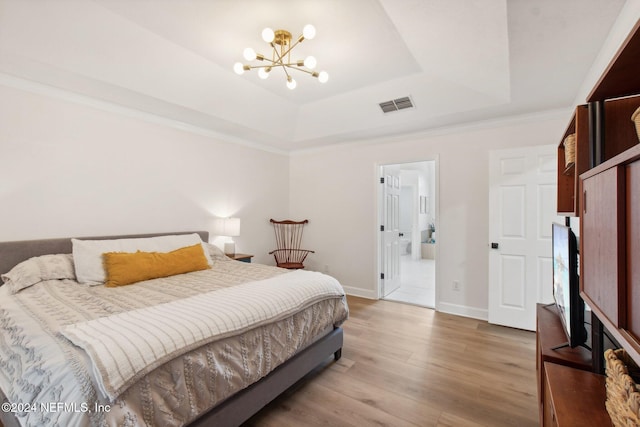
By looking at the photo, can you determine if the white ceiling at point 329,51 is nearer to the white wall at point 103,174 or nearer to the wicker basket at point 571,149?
the white wall at point 103,174

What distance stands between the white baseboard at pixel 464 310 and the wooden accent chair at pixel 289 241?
2.20 m

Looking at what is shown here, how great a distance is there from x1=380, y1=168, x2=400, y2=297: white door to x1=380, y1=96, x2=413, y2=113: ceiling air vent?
1.05m

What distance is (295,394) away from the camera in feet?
6.72

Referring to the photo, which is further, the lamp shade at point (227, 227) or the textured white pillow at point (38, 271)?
the lamp shade at point (227, 227)

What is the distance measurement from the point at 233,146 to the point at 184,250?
1.86 m

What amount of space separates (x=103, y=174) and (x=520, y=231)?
4.43 meters

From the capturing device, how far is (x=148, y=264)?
256 cm

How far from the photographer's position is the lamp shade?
3.86 metres

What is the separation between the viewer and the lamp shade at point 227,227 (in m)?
3.86

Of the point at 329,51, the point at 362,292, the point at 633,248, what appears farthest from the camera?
the point at 362,292

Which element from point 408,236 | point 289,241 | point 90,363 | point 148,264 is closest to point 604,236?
point 90,363

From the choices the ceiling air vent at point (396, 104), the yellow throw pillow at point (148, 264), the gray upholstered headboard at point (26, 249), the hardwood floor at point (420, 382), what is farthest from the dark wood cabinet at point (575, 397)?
the gray upholstered headboard at point (26, 249)

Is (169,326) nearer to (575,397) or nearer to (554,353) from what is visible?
(575,397)

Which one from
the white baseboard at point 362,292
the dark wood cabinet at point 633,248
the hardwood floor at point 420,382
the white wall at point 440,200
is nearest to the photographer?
the dark wood cabinet at point 633,248
